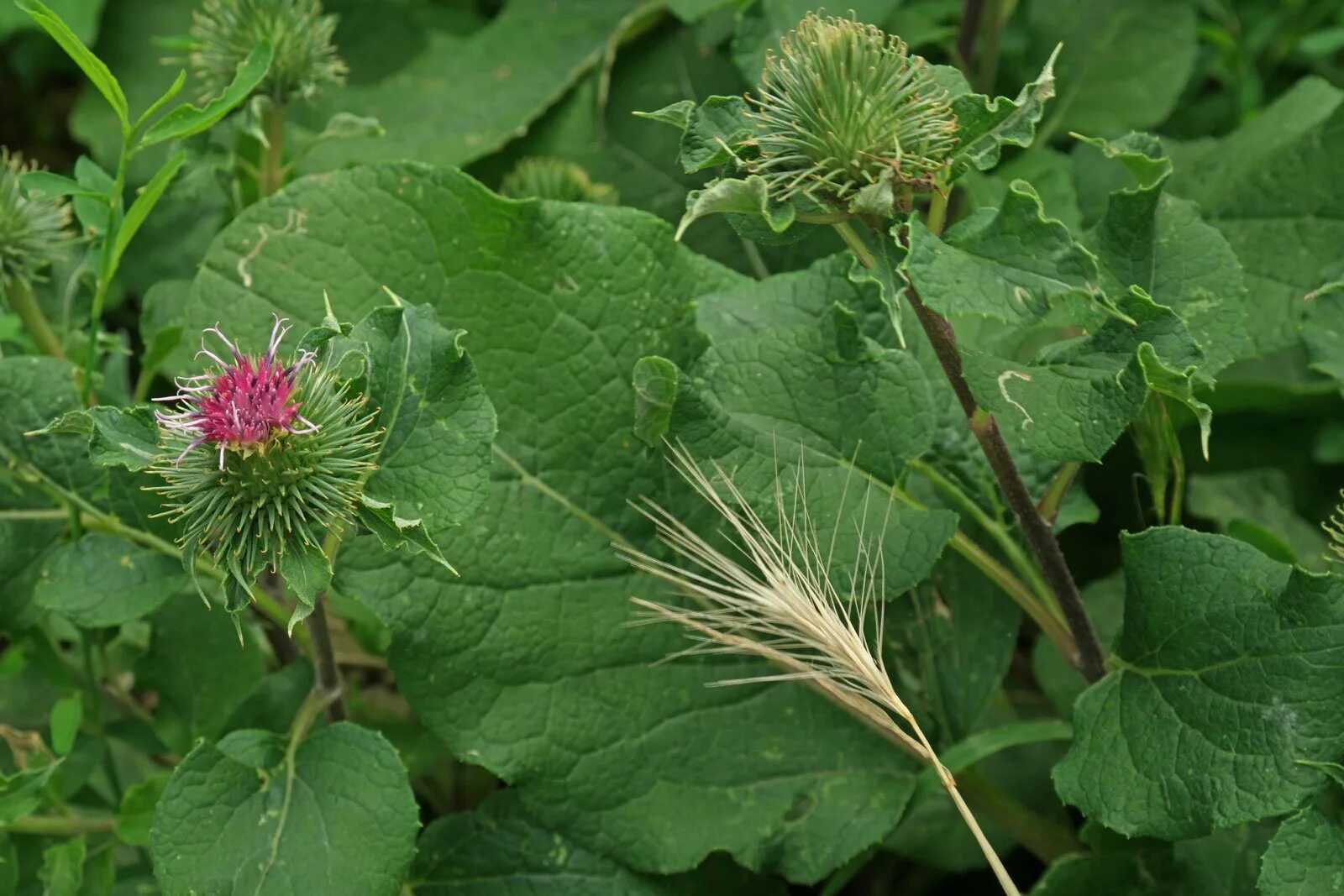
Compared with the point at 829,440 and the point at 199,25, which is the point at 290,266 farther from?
the point at 829,440

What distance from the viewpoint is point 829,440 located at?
1.40 metres

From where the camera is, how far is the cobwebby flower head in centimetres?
108

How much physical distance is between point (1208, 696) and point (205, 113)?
3.95 ft

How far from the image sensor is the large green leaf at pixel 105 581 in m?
1.46

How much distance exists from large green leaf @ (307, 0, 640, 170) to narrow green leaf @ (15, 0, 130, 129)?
92 cm

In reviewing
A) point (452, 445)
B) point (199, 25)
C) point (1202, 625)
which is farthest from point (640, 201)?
point (1202, 625)

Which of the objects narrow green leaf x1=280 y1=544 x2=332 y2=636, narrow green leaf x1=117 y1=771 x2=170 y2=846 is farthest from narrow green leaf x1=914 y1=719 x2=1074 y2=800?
narrow green leaf x1=117 y1=771 x2=170 y2=846

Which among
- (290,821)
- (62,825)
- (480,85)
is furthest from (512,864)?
(480,85)

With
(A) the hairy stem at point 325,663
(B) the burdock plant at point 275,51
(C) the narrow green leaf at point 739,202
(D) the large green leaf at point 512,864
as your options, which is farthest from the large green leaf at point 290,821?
(B) the burdock plant at point 275,51

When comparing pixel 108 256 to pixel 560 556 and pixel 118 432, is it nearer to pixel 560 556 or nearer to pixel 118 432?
pixel 118 432

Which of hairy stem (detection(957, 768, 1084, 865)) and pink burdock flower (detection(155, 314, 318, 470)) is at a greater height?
pink burdock flower (detection(155, 314, 318, 470))

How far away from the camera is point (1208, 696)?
1.31 meters

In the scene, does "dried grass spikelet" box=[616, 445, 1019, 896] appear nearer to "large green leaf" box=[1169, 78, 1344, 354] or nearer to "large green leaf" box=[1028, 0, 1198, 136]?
"large green leaf" box=[1169, 78, 1344, 354]

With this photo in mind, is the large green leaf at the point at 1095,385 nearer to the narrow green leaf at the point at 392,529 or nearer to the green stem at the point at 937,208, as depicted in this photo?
the green stem at the point at 937,208
